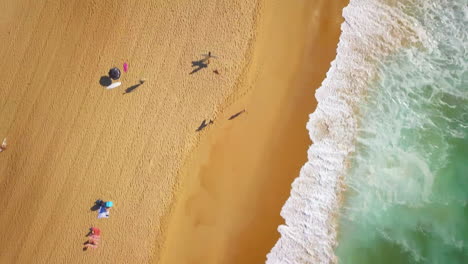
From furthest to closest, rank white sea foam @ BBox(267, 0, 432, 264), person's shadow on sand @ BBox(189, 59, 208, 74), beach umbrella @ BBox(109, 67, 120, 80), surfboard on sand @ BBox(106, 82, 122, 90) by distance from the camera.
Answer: person's shadow on sand @ BBox(189, 59, 208, 74) → surfboard on sand @ BBox(106, 82, 122, 90) → beach umbrella @ BBox(109, 67, 120, 80) → white sea foam @ BBox(267, 0, 432, 264)

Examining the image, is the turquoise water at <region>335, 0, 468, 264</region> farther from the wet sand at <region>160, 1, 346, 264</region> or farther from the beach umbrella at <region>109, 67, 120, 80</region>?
the beach umbrella at <region>109, 67, 120, 80</region>

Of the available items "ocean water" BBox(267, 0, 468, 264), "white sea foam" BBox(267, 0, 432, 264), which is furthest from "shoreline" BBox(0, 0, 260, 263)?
"ocean water" BBox(267, 0, 468, 264)

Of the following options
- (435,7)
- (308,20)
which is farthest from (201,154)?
(435,7)

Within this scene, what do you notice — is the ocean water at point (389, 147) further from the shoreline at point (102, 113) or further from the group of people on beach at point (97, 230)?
the group of people on beach at point (97, 230)

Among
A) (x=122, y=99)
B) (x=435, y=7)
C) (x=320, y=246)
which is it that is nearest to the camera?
(x=320, y=246)

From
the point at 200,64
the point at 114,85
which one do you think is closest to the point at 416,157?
the point at 200,64

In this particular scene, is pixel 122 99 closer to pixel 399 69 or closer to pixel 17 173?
pixel 17 173
